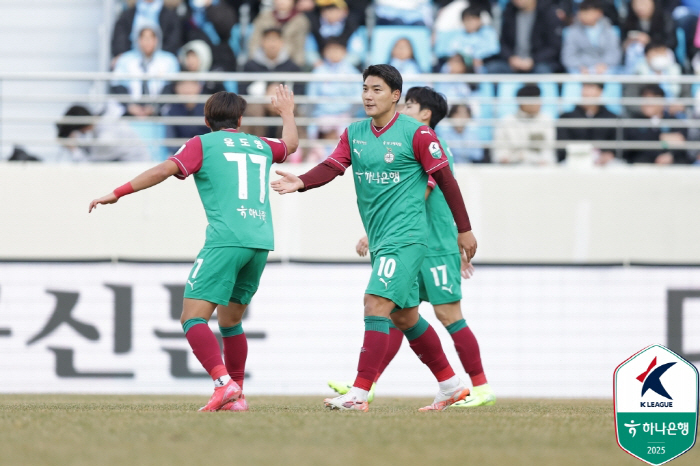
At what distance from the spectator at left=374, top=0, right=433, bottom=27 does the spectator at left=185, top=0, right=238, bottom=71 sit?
2.01 m

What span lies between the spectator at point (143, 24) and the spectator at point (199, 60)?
208 mm

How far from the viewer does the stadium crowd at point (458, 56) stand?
41.1ft

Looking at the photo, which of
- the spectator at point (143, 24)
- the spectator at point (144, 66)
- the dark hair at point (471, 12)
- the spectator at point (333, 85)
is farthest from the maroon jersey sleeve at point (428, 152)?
the spectator at point (143, 24)

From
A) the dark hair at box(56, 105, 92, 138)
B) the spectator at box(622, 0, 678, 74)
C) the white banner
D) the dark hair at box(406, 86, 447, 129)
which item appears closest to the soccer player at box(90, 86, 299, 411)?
the dark hair at box(406, 86, 447, 129)

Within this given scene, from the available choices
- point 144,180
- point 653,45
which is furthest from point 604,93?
point 144,180

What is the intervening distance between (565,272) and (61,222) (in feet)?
19.4

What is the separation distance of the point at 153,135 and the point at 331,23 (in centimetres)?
293

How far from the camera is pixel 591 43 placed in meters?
13.4

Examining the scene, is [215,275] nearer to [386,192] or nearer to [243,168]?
[243,168]

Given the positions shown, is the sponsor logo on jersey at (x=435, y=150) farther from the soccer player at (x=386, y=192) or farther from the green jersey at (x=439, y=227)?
the green jersey at (x=439, y=227)

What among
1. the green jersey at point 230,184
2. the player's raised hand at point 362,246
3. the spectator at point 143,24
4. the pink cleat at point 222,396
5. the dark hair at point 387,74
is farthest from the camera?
the spectator at point 143,24

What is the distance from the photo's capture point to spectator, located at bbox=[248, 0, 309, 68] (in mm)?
13586

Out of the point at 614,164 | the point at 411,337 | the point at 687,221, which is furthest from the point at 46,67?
the point at 411,337

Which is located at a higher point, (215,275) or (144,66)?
(144,66)
